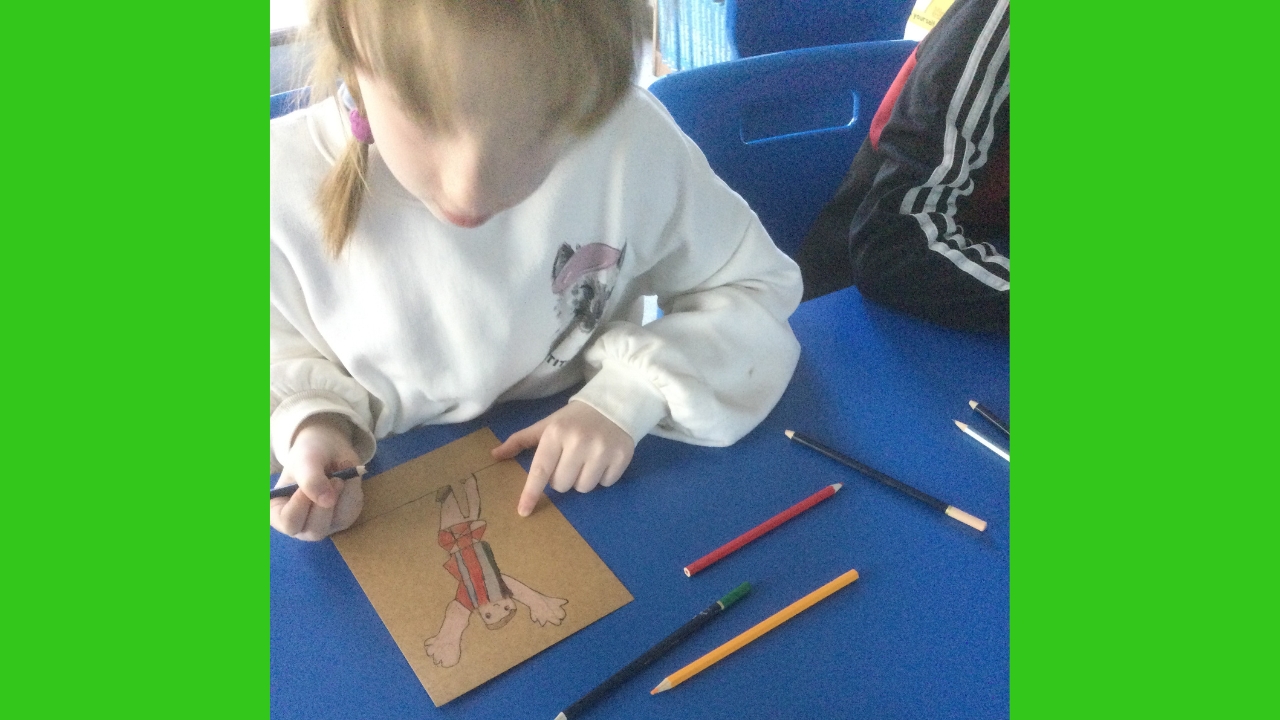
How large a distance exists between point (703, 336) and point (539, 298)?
15cm

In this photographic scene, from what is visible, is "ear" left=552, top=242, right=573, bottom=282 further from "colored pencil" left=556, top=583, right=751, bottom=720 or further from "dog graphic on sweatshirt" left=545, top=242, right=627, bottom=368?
"colored pencil" left=556, top=583, right=751, bottom=720

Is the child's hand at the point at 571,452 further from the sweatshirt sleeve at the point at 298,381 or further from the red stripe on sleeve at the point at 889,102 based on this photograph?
the red stripe on sleeve at the point at 889,102

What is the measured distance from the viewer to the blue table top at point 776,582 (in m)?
0.45

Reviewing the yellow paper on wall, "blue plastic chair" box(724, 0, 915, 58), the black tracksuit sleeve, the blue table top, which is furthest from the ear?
the yellow paper on wall

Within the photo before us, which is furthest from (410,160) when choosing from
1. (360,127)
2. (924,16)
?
(924,16)

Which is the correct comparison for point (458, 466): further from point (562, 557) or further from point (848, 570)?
point (848, 570)

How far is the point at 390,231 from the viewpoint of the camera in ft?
1.91

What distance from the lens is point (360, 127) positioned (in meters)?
0.50

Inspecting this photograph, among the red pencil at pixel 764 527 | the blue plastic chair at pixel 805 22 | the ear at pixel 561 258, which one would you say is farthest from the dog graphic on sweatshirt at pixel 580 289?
the blue plastic chair at pixel 805 22

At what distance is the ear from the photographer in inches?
25.5

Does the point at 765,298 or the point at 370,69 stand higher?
the point at 370,69

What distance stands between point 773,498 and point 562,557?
0.16m

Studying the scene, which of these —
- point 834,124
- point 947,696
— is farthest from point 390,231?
point 834,124

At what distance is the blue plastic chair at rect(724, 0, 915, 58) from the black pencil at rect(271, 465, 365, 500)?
51.5 inches
